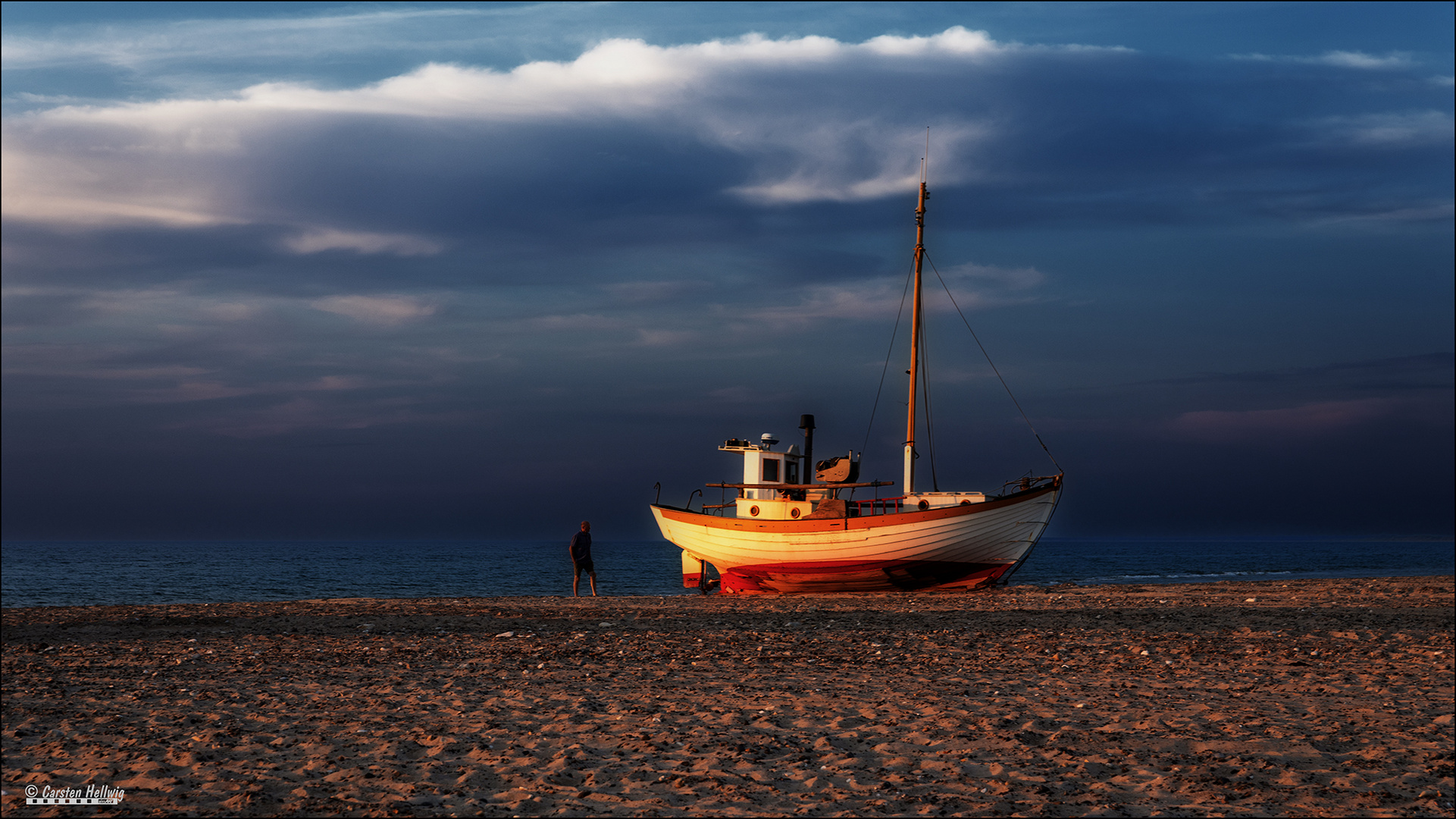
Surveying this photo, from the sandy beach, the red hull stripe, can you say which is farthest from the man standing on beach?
the sandy beach

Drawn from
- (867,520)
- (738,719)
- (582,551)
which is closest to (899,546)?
(867,520)

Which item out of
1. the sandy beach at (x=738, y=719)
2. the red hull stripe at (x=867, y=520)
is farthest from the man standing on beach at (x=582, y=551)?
the sandy beach at (x=738, y=719)

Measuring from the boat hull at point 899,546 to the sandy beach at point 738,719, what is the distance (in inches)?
453

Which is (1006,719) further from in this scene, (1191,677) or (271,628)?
(271,628)

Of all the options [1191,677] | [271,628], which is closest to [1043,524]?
[1191,677]

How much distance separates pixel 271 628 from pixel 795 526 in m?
16.8

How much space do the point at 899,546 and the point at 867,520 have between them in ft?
3.89

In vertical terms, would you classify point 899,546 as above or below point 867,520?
below

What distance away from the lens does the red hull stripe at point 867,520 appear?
27969 millimetres

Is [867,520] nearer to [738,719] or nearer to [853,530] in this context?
[853,530]

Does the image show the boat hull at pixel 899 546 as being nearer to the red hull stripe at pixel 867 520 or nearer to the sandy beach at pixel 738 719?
the red hull stripe at pixel 867 520

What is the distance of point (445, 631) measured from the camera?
51.9ft

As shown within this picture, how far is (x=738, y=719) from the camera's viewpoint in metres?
8.76

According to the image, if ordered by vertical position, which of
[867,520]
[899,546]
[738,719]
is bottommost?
[899,546]
